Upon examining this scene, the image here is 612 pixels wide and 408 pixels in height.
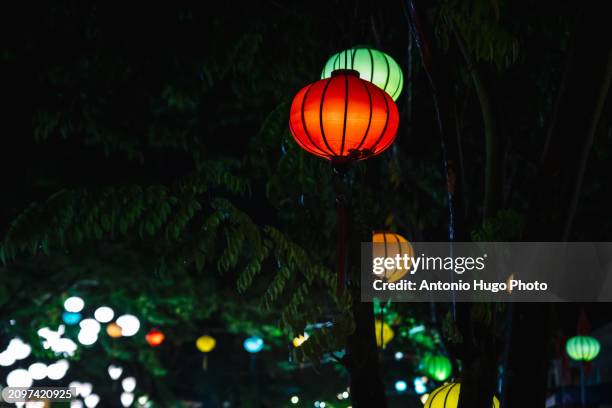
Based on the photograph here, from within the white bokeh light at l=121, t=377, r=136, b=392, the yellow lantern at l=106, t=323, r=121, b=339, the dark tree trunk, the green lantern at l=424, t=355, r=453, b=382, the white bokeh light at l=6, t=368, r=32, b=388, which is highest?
the yellow lantern at l=106, t=323, r=121, b=339

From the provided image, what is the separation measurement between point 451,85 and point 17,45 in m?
5.89

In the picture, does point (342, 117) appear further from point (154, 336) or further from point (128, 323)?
point (154, 336)

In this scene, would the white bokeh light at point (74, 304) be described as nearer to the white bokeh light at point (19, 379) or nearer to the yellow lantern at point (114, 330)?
the white bokeh light at point (19, 379)

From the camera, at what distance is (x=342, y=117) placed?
13.0ft

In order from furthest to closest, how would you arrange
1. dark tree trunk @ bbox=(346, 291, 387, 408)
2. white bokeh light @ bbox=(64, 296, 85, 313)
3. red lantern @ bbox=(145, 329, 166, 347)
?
red lantern @ bbox=(145, 329, 166, 347) < white bokeh light @ bbox=(64, 296, 85, 313) < dark tree trunk @ bbox=(346, 291, 387, 408)

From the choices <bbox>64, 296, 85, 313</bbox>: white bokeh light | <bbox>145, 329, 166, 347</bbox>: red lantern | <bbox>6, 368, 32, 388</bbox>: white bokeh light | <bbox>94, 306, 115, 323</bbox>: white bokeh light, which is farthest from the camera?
<bbox>145, 329, 166, 347</bbox>: red lantern

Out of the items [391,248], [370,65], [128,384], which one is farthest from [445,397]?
[128,384]

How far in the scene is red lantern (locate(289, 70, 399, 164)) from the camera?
396cm

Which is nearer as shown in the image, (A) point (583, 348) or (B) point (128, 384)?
(A) point (583, 348)

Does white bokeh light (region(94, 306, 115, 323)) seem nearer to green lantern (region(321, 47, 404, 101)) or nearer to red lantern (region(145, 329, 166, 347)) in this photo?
red lantern (region(145, 329, 166, 347))

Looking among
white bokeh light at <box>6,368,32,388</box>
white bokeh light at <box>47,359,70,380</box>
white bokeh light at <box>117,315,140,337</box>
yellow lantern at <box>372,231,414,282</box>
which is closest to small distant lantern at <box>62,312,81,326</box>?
white bokeh light at <box>117,315,140,337</box>

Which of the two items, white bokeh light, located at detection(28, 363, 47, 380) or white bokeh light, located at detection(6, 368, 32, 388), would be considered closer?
white bokeh light, located at detection(6, 368, 32, 388)

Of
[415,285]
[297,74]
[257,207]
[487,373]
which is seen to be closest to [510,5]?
[297,74]

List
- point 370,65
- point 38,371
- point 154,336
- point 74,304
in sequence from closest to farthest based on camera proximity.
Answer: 1. point 370,65
2. point 74,304
3. point 38,371
4. point 154,336
